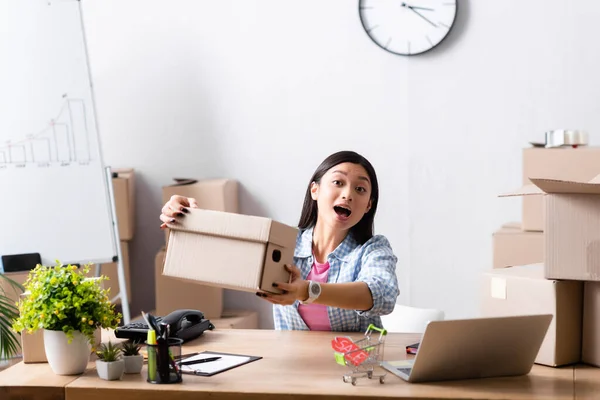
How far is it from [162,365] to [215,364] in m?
0.17

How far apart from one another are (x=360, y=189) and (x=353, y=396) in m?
0.78

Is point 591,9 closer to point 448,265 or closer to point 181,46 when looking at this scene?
point 448,265

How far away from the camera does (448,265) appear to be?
12.1 feet

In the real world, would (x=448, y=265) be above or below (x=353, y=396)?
below

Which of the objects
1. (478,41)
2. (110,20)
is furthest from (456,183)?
(110,20)

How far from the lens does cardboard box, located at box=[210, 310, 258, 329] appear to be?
11.7ft

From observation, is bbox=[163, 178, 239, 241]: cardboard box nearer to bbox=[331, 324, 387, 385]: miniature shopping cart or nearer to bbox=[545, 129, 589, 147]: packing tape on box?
bbox=[545, 129, 589, 147]: packing tape on box

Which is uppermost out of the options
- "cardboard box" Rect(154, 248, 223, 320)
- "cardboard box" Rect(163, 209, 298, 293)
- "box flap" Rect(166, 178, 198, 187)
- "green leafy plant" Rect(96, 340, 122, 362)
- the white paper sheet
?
"cardboard box" Rect(163, 209, 298, 293)

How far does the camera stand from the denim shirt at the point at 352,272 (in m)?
2.13

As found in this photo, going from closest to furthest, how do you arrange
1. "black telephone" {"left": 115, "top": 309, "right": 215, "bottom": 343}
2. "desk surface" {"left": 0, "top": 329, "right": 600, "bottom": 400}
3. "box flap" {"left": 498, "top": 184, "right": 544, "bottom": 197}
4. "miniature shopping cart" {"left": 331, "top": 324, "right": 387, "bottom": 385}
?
"desk surface" {"left": 0, "top": 329, "right": 600, "bottom": 400}, "miniature shopping cart" {"left": 331, "top": 324, "right": 387, "bottom": 385}, "box flap" {"left": 498, "top": 184, "right": 544, "bottom": 197}, "black telephone" {"left": 115, "top": 309, "right": 215, "bottom": 343}

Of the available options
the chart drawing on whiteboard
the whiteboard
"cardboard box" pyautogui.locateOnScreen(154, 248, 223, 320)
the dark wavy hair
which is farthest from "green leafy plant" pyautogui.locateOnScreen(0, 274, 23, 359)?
the dark wavy hair

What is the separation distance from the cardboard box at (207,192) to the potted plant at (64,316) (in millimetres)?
1834

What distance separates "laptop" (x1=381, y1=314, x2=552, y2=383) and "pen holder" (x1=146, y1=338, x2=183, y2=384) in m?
0.46

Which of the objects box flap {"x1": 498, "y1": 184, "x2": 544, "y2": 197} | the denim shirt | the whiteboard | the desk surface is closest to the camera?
the desk surface
